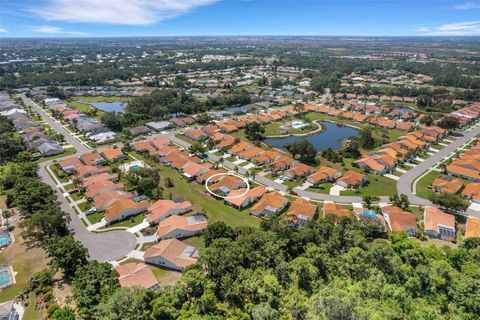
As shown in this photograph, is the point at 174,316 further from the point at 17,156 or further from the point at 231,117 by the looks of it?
the point at 231,117

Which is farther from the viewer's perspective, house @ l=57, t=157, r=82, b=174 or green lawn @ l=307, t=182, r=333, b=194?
house @ l=57, t=157, r=82, b=174

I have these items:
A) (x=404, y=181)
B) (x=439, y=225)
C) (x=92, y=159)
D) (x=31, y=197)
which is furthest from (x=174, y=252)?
(x=404, y=181)

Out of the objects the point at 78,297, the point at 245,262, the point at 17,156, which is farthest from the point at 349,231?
the point at 17,156

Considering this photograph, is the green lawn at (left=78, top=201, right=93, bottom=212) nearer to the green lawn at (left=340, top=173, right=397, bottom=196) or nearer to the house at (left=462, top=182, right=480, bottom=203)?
the green lawn at (left=340, top=173, right=397, bottom=196)

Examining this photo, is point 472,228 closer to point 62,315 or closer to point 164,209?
point 164,209

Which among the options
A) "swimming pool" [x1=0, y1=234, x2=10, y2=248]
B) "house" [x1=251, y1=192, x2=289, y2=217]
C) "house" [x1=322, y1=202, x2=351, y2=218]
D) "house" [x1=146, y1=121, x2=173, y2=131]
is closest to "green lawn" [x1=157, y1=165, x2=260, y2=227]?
"house" [x1=251, y1=192, x2=289, y2=217]
